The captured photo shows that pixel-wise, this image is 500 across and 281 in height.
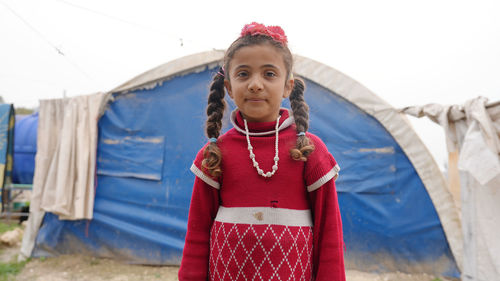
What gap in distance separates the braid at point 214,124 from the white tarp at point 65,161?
317 cm

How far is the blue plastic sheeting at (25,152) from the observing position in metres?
6.12

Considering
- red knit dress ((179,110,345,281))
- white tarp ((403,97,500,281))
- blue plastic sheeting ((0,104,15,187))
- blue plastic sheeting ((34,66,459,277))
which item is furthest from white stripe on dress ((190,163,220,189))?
blue plastic sheeting ((0,104,15,187))

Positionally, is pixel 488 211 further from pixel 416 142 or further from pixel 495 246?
pixel 416 142

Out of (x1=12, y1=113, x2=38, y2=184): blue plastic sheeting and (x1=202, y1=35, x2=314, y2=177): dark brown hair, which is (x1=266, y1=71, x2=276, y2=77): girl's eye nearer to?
(x1=202, y1=35, x2=314, y2=177): dark brown hair

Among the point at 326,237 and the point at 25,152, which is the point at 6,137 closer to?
the point at 25,152

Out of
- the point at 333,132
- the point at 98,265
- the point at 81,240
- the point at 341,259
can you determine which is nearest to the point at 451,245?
Result: the point at 333,132

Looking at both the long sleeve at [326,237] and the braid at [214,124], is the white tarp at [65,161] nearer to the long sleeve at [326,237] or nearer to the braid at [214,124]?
the braid at [214,124]

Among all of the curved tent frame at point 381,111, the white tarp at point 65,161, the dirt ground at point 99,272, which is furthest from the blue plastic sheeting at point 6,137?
the curved tent frame at point 381,111

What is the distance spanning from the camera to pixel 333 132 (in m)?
3.71

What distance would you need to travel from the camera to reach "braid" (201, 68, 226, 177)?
1146mm

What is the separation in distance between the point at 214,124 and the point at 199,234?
43 cm

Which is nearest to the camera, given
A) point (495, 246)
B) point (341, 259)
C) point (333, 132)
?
point (341, 259)

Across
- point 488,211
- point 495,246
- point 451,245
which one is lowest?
point 451,245

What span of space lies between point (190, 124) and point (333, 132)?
173 cm
